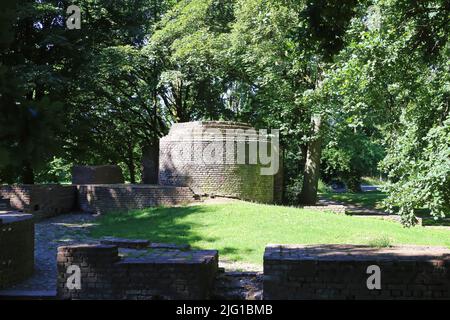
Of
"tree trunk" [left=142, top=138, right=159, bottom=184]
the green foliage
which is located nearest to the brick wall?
"tree trunk" [left=142, top=138, right=159, bottom=184]

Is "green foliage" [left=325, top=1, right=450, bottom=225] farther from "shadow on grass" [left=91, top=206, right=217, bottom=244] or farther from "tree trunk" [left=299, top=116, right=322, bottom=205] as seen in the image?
"tree trunk" [left=299, top=116, right=322, bottom=205]

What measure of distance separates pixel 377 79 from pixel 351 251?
335 inches

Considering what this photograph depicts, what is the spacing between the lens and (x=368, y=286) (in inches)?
245

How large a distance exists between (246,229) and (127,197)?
7664mm

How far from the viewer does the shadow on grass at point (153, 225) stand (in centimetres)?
1302

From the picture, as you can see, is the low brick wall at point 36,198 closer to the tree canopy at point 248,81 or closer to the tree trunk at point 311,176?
the tree canopy at point 248,81

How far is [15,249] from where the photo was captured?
8.84 meters

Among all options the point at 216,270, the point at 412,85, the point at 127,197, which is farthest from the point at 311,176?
the point at 216,270

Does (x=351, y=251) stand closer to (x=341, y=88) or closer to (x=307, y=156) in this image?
(x=341, y=88)

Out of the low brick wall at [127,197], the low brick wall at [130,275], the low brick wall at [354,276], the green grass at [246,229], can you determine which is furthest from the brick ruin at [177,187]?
the low brick wall at [354,276]

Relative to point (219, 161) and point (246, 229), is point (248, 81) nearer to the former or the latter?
point (219, 161)

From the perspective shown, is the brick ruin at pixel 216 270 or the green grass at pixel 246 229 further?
the green grass at pixel 246 229

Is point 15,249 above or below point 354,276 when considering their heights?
below

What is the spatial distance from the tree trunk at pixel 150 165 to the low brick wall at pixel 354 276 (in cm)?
2316
